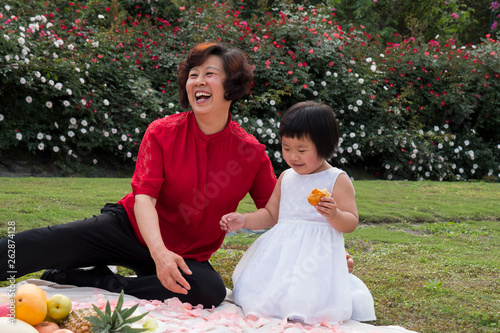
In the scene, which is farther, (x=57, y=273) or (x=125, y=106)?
(x=125, y=106)

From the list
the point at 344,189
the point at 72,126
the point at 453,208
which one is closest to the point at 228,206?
the point at 344,189

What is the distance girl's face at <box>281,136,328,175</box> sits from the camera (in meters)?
2.82

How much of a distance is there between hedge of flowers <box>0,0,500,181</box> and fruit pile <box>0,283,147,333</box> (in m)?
5.27

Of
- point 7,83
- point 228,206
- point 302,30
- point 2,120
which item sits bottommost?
point 228,206

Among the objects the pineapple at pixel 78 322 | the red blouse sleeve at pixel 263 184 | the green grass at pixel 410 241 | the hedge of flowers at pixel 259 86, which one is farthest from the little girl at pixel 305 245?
the hedge of flowers at pixel 259 86

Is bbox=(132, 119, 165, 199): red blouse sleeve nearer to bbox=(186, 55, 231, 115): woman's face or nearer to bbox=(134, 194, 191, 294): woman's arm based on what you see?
bbox=(134, 194, 191, 294): woman's arm

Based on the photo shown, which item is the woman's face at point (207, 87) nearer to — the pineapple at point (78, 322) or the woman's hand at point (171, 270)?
the woman's hand at point (171, 270)

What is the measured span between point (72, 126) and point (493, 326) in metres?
5.86

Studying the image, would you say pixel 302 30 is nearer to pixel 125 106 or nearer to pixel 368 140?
pixel 368 140

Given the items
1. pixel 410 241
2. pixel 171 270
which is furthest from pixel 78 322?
pixel 410 241

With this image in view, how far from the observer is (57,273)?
9.84 ft

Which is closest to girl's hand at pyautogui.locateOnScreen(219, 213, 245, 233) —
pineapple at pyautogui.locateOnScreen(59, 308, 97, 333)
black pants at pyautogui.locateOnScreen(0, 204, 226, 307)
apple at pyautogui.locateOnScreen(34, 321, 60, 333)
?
black pants at pyautogui.locateOnScreen(0, 204, 226, 307)

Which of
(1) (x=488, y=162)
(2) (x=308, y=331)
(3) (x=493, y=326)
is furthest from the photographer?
(1) (x=488, y=162)

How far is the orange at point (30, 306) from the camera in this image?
178 cm
